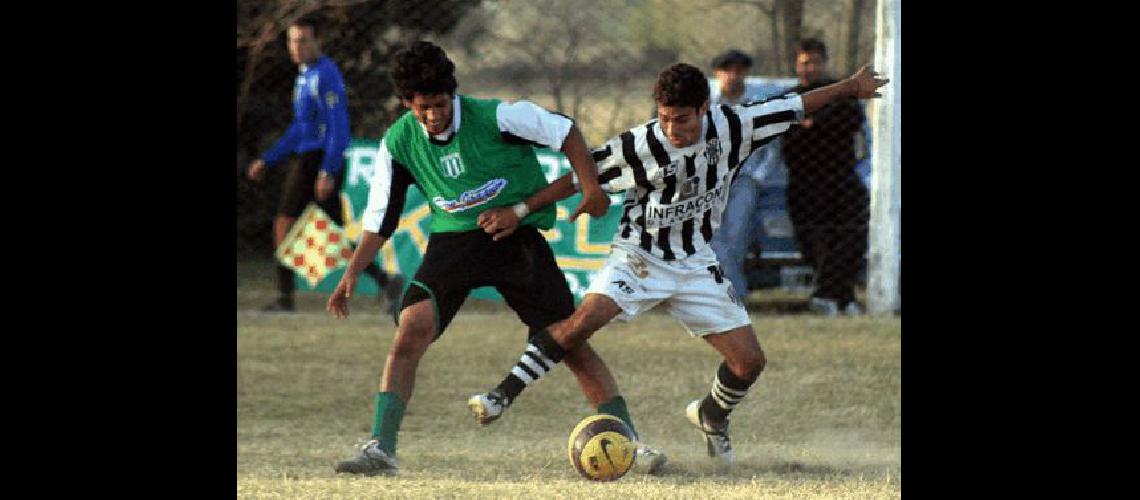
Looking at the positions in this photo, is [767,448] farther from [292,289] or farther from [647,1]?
[647,1]

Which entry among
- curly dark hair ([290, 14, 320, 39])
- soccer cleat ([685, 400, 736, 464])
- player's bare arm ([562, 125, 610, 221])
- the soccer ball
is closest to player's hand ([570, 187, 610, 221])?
player's bare arm ([562, 125, 610, 221])

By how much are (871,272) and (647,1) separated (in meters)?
2.79

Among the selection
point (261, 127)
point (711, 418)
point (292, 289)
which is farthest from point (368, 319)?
point (711, 418)

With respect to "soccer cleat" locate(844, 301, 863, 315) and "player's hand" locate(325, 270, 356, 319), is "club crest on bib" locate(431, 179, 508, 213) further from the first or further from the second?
"soccer cleat" locate(844, 301, 863, 315)

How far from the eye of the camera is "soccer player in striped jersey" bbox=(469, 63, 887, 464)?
23.2 ft

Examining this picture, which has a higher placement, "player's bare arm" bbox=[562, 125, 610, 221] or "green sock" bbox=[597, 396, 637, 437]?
"player's bare arm" bbox=[562, 125, 610, 221]

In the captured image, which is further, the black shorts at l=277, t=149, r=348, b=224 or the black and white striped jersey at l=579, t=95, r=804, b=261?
the black shorts at l=277, t=149, r=348, b=224

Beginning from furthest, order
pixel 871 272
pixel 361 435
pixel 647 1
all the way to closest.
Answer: pixel 647 1 → pixel 871 272 → pixel 361 435

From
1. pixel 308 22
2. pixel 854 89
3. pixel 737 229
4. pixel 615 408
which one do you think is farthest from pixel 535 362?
pixel 308 22

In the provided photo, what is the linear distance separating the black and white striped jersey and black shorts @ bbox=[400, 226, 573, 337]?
0.33 meters

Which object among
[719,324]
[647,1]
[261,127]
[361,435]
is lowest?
[361,435]

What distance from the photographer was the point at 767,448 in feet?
28.8

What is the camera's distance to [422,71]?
682 centimetres

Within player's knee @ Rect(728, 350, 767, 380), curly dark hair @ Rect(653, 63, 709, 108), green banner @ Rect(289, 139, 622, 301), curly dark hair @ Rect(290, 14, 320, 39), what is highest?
curly dark hair @ Rect(290, 14, 320, 39)
